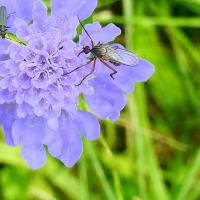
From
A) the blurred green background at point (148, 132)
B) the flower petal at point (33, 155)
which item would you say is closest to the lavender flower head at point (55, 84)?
the flower petal at point (33, 155)

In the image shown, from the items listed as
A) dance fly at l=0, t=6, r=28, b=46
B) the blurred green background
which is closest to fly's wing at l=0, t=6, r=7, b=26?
dance fly at l=0, t=6, r=28, b=46

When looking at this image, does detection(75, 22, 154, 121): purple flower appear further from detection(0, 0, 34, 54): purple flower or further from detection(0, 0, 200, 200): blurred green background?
detection(0, 0, 200, 200): blurred green background

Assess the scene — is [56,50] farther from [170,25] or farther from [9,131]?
[170,25]

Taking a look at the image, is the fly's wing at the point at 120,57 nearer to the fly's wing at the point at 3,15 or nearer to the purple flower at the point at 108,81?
the purple flower at the point at 108,81

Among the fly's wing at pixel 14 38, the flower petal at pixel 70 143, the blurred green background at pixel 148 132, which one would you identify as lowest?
the blurred green background at pixel 148 132

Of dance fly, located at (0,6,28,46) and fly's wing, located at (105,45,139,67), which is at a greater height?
dance fly, located at (0,6,28,46)

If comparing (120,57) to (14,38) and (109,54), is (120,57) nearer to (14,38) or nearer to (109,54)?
(109,54)

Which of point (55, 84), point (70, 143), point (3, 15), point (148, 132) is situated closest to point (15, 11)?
point (3, 15)
